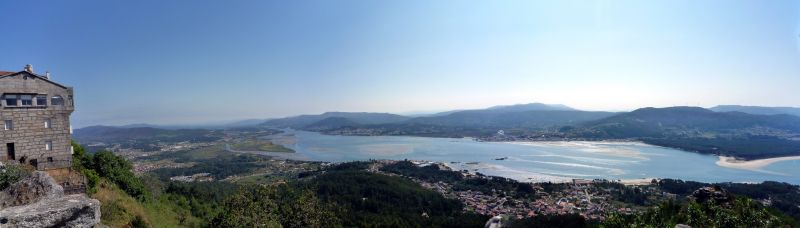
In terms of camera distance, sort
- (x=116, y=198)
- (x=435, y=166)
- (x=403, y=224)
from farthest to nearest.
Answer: (x=435, y=166) < (x=403, y=224) < (x=116, y=198)

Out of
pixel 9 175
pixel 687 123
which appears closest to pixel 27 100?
pixel 9 175

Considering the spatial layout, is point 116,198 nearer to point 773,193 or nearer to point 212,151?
point 773,193

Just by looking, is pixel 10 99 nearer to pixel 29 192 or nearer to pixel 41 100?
pixel 41 100

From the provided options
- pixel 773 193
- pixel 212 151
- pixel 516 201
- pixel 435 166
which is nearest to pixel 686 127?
pixel 773 193

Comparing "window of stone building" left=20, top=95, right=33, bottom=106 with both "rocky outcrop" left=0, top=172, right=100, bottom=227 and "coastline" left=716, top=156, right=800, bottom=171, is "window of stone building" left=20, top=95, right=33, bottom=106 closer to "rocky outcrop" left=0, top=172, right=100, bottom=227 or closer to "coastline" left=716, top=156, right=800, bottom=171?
"rocky outcrop" left=0, top=172, right=100, bottom=227

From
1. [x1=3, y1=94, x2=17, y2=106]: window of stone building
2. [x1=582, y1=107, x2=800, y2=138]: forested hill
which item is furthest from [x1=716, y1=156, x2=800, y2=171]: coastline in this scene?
[x1=3, y1=94, x2=17, y2=106]: window of stone building

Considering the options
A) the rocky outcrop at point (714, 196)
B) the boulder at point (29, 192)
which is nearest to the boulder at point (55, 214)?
the boulder at point (29, 192)
